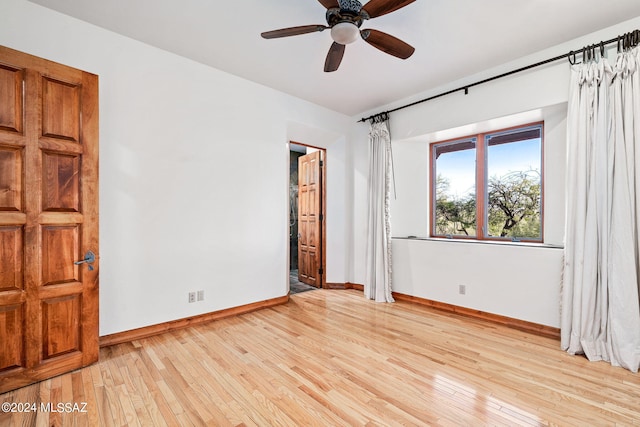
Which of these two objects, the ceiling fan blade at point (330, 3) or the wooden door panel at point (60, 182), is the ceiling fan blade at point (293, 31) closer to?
the ceiling fan blade at point (330, 3)

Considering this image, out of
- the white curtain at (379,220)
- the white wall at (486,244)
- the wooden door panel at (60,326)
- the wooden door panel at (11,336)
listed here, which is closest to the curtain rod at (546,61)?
the white wall at (486,244)

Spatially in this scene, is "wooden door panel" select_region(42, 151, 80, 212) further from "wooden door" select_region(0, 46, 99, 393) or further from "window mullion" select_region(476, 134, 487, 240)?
"window mullion" select_region(476, 134, 487, 240)

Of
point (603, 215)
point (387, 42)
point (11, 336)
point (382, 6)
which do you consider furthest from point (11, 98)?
point (603, 215)

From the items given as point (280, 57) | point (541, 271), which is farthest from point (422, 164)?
point (280, 57)

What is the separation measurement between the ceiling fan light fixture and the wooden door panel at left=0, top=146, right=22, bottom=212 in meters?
2.44

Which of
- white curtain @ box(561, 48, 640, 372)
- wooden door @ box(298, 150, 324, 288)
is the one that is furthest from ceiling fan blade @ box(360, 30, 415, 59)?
wooden door @ box(298, 150, 324, 288)

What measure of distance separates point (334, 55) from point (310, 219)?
3334 millimetres

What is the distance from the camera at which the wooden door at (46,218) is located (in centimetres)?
206

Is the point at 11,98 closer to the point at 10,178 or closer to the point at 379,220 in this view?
the point at 10,178

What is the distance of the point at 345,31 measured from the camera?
2113 mm

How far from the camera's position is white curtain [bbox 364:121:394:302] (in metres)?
4.34

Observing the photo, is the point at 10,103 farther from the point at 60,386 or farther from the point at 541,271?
the point at 541,271

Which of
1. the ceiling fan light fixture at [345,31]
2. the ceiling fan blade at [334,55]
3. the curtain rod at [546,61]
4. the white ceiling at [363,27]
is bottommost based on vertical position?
the ceiling fan light fixture at [345,31]

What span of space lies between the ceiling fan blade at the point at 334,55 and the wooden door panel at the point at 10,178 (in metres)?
2.45
